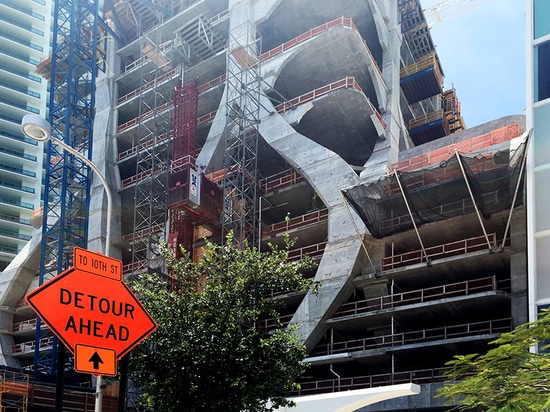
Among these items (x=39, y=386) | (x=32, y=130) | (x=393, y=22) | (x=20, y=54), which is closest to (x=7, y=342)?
(x=39, y=386)

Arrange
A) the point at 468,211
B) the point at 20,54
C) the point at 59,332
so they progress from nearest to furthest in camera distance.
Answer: the point at 59,332 → the point at 468,211 → the point at 20,54

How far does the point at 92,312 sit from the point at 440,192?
28.3m

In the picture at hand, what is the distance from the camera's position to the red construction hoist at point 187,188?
136 ft

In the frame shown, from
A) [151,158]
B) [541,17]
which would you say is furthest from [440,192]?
[151,158]

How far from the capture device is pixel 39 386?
38.8m

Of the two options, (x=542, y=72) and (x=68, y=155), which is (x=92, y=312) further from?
(x=68, y=155)

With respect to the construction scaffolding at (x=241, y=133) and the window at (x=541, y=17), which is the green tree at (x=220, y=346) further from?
the construction scaffolding at (x=241, y=133)

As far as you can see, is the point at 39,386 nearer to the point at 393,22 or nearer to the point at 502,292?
the point at 502,292

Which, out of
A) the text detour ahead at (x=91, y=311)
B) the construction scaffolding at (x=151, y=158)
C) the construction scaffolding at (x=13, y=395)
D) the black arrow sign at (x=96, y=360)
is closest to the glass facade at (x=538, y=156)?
the text detour ahead at (x=91, y=311)

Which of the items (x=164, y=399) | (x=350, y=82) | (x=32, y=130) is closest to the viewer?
(x=32, y=130)

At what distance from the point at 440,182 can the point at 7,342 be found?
4098cm

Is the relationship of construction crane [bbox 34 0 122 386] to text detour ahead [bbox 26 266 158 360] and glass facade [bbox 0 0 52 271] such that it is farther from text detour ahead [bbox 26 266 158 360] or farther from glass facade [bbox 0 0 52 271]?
text detour ahead [bbox 26 266 158 360]

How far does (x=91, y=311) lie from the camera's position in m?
8.77

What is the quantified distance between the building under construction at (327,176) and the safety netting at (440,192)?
85mm
